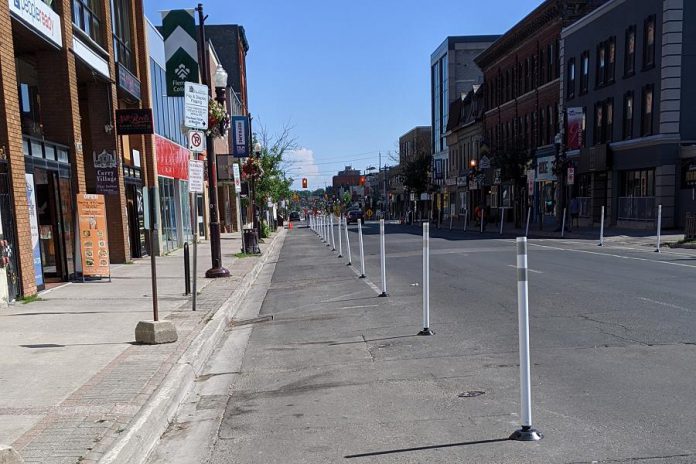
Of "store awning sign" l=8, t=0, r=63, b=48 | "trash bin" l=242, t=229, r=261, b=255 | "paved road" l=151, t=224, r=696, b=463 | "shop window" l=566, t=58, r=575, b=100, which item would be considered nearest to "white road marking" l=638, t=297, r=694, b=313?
"paved road" l=151, t=224, r=696, b=463

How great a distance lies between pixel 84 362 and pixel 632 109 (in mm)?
29485

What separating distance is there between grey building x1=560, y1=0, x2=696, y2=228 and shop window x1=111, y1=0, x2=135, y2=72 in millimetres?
22941

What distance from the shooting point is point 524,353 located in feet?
13.0

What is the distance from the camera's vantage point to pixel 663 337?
21.6ft

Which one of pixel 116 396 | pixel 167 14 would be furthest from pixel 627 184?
pixel 116 396

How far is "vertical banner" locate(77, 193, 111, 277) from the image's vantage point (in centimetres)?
1290

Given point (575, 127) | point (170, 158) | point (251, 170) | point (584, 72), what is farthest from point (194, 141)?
point (584, 72)

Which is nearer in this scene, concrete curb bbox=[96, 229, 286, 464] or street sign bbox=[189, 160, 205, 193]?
concrete curb bbox=[96, 229, 286, 464]

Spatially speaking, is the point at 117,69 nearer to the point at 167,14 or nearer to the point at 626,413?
the point at 167,14

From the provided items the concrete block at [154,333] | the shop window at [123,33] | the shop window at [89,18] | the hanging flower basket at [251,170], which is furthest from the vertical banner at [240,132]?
the concrete block at [154,333]

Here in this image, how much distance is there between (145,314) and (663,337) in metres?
7.40

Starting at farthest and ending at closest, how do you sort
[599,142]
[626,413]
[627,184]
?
[599,142], [627,184], [626,413]

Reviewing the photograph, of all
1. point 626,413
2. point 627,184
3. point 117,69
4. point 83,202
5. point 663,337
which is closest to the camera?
point 626,413

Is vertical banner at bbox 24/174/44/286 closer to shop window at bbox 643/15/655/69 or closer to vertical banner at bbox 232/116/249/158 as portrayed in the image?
vertical banner at bbox 232/116/249/158
